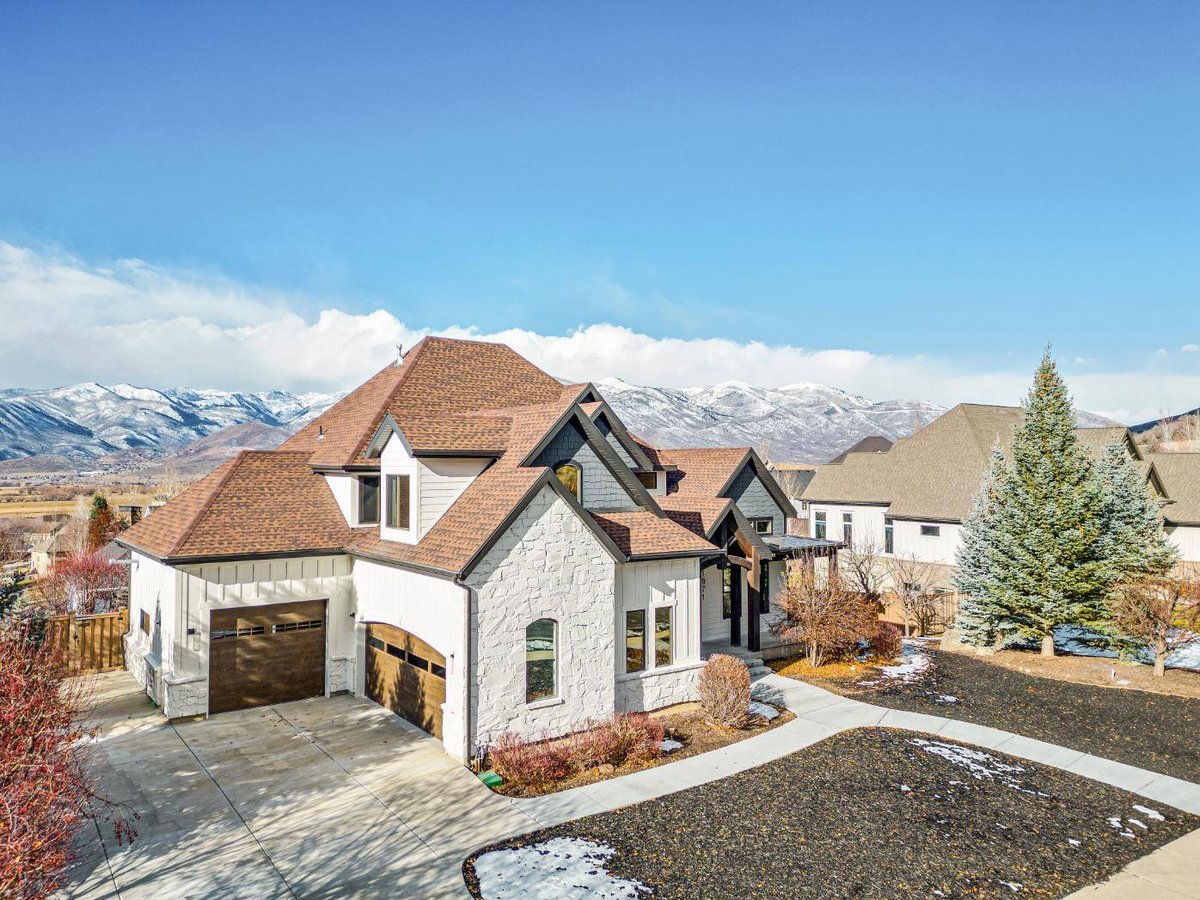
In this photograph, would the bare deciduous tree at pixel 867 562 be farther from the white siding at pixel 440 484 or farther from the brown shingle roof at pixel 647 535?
the white siding at pixel 440 484

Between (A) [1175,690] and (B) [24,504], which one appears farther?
(B) [24,504]

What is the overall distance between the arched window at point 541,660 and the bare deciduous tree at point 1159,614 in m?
15.0

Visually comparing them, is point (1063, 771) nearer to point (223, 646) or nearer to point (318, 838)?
point (318, 838)

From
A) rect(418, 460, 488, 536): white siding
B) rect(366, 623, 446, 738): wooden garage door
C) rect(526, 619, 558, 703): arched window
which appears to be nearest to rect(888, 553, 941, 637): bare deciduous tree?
rect(526, 619, 558, 703): arched window

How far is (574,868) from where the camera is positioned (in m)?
8.62

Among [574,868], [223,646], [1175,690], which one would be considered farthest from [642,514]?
[1175,690]

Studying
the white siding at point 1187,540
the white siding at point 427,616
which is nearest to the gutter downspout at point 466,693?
the white siding at point 427,616

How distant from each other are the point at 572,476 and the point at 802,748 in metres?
7.02

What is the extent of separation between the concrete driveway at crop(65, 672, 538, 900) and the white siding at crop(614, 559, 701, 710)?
4.04m

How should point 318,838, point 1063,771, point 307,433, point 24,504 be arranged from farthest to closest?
point 24,504 → point 307,433 → point 1063,771 → point 318,838

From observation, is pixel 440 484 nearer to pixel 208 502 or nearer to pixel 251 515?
pixel 251 515

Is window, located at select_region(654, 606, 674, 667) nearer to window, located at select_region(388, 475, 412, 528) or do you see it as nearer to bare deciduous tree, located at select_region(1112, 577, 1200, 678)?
window, located at select_region(388, 475, 412, 528)

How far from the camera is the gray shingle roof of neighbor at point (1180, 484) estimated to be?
1184 inches

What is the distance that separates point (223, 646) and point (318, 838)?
6.57 m
